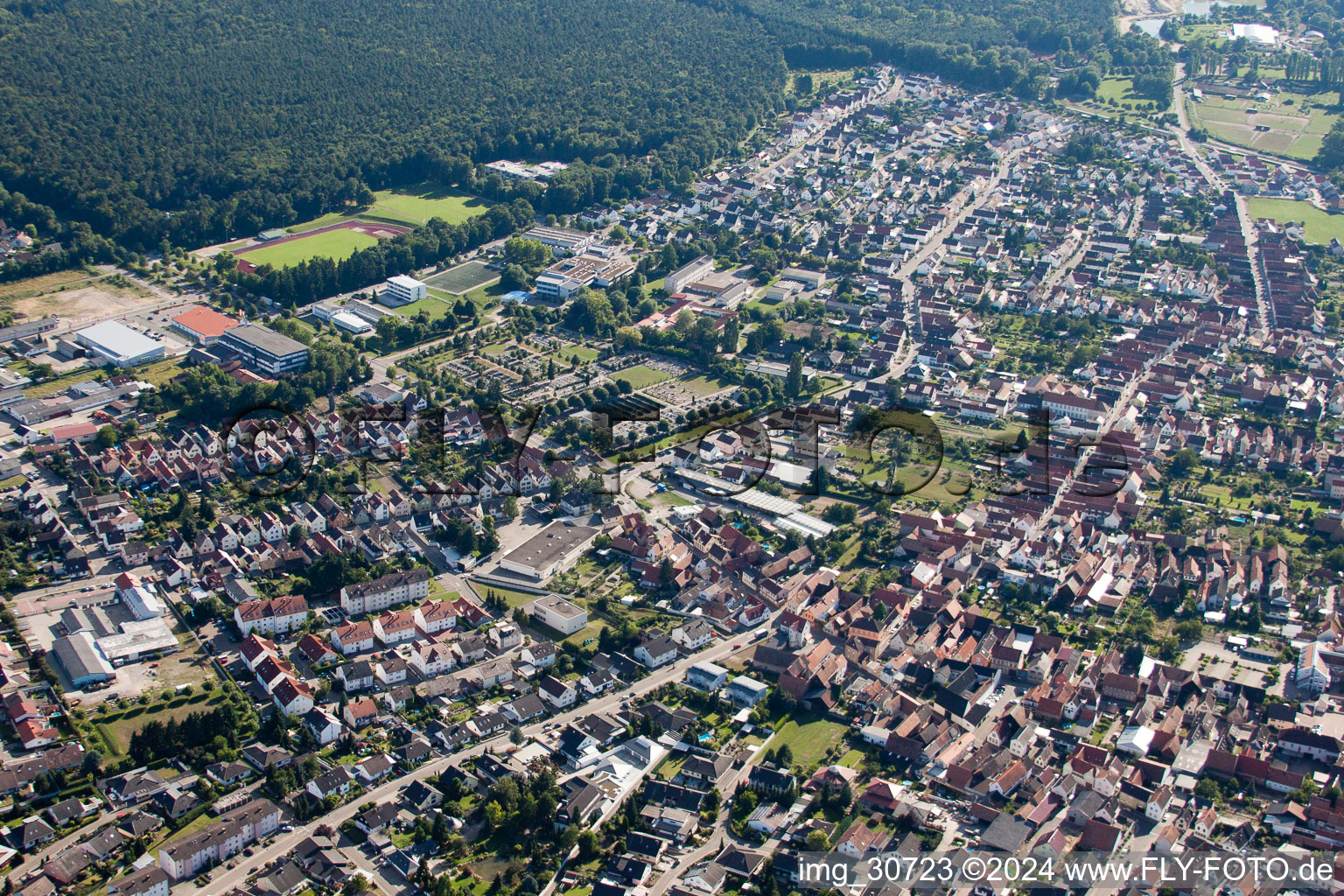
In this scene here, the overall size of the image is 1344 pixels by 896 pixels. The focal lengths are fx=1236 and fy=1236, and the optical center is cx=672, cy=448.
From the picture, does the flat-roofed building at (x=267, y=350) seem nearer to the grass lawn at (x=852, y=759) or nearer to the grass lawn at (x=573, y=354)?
the grass lawn at (x=573, y=354)

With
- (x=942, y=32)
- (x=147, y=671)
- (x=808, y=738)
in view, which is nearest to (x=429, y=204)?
(x=147, y=671)

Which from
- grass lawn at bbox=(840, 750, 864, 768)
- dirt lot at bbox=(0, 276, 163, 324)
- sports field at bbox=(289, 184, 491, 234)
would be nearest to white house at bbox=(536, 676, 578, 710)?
grass lawn at bbox=(840, 750, 864, 768)

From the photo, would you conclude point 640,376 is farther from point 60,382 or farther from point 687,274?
point 60,382

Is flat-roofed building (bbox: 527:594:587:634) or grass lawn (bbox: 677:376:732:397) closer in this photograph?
flat-roofed building (bbox: 527:594:587:634)

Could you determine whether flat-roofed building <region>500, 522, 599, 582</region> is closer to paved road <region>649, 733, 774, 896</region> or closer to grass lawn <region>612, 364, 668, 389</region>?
paved road <region>649, 733, 774, 896</region>

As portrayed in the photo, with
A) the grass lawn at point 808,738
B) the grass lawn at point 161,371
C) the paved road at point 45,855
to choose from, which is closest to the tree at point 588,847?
the grass lawn at point 808,738

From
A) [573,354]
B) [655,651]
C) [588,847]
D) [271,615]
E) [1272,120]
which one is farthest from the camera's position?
[1272,120]

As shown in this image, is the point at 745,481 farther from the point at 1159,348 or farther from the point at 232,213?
the point at 232,213
